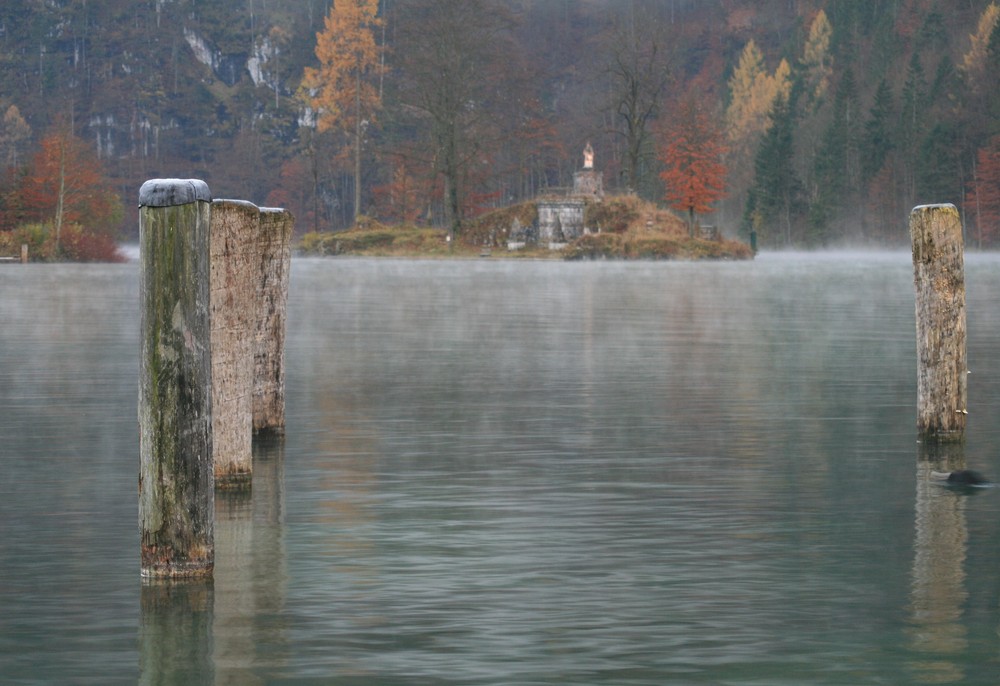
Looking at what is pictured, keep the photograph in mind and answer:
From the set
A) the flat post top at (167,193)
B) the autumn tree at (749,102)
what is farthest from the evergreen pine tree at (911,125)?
the flat post top at (167,193)

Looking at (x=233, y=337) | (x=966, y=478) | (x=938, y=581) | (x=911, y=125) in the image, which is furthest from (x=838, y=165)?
(x=938, y=581)

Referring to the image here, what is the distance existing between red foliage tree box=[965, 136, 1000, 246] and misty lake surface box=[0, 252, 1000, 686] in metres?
92.4

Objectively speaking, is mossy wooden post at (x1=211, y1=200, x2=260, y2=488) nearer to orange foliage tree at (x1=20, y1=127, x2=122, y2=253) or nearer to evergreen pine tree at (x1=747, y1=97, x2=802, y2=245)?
orange foliage tree at (x1=20, y1=127, x2=122, y2=253)

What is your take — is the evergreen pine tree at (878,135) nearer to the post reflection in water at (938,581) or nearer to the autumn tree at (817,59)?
the autumn tree at (817,59)

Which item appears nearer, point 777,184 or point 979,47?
point 979,47

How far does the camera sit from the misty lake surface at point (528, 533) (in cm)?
912

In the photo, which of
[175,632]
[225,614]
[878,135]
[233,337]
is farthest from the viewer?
[878,135]

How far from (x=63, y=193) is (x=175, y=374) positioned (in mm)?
86320

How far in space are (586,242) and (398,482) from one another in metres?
84.1

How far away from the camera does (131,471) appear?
15.6m

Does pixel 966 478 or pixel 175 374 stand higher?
pixel 175 374

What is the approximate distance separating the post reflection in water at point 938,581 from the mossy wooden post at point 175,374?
417 centimetres

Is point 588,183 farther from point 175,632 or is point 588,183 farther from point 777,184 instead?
point 175,632

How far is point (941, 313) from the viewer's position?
16.4 m
